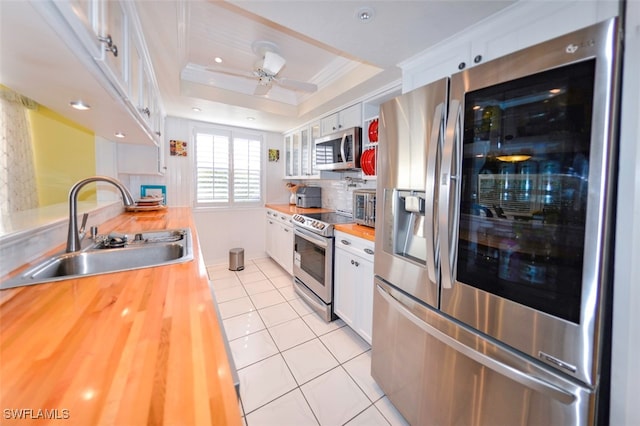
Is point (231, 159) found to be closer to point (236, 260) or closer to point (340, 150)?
point (236, 260)

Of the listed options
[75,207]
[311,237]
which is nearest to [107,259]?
[75,207]

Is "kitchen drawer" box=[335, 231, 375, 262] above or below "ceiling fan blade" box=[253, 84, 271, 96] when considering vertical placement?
below

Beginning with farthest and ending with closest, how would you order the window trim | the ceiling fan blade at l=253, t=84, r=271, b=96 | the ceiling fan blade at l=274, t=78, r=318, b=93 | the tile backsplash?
the window trim → the tile backsplash → the ceiling fan blade at l=253, t=84, r=271, b=96 → the ceiling fan blade at l=274, t=78, r=318, b=93

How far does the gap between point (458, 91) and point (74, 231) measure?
2009 millimetres

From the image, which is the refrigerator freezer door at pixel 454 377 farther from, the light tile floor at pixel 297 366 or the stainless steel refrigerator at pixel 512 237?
the light tile floor at pixel 297 366

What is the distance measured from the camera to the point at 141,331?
0.67m

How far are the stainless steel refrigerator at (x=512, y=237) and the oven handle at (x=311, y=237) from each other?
42.4 inches

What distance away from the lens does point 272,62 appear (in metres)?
2.05

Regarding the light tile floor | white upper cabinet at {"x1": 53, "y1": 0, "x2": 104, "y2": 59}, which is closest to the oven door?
the light tile floor

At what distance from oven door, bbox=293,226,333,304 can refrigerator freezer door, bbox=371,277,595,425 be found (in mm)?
806

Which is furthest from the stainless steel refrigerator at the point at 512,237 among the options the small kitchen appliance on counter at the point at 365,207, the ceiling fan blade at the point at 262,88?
the ceiling fan blade at the point at 262,88

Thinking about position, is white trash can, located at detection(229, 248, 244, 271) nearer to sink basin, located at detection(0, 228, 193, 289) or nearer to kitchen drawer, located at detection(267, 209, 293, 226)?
kitchen drawer, located at detection(267, 209, 293, 226)

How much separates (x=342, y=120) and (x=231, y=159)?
208 centimetres

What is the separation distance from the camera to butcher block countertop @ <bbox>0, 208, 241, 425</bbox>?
17.2 inches
